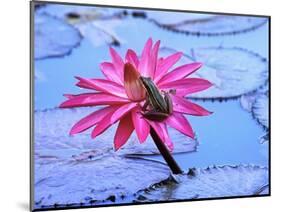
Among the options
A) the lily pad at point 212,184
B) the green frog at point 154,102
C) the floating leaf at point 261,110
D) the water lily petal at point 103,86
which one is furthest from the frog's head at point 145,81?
the floating leaf at point 261,110

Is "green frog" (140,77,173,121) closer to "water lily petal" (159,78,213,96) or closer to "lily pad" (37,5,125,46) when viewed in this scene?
"water lily petal" (159,78,213,96)

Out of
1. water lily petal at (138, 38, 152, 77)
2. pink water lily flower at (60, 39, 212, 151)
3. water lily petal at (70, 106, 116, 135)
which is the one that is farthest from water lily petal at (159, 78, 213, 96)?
water lily petal at (70, 106, 116, 135)

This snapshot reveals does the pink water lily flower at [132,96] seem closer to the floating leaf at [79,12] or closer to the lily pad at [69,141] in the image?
the lily pad at [69,141]

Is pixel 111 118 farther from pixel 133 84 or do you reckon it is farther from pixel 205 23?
pixel 205 23

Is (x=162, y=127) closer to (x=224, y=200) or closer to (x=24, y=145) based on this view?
(x=224, y=200)

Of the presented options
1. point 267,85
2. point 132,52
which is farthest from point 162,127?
point 267,85

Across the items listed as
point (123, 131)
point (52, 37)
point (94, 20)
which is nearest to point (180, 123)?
point (123, 131)
